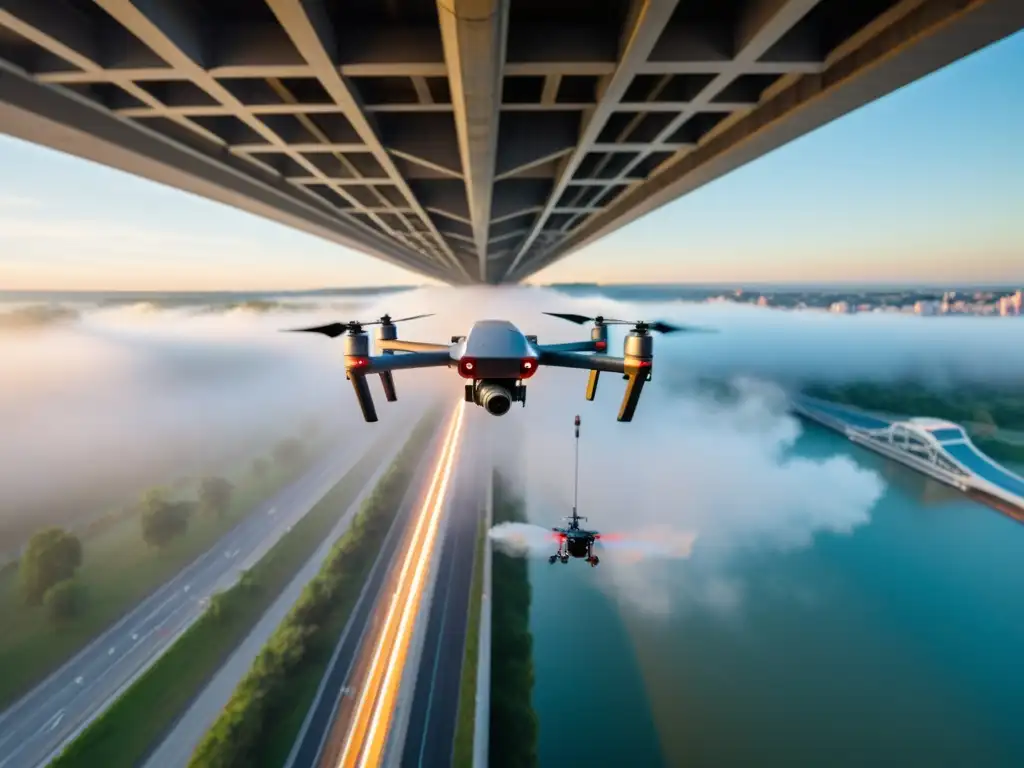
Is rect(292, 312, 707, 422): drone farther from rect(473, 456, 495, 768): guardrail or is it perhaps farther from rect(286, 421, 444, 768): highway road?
rect(286, 421, 444, 768): highway road

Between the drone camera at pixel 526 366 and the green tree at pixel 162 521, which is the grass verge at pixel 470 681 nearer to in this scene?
the drone camera at pixel 526 366

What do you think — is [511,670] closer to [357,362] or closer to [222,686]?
[222,686]

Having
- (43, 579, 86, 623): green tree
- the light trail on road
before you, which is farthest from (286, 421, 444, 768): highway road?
(43, 579, 86, 623): green tree

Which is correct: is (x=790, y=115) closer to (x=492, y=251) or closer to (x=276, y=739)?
(x=492, y=251)

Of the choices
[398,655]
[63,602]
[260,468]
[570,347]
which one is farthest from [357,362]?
[260,468]

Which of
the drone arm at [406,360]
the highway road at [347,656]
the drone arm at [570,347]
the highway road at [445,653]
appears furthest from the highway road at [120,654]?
the drone arm at [570,347]
